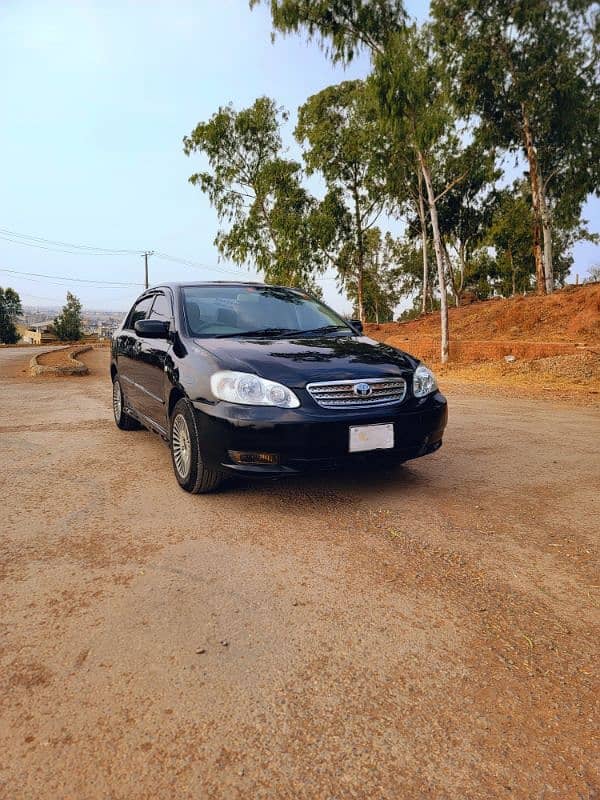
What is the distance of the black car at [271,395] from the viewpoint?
334cm

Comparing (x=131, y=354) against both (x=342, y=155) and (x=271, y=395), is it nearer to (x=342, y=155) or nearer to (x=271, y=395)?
(x=271, y=395)

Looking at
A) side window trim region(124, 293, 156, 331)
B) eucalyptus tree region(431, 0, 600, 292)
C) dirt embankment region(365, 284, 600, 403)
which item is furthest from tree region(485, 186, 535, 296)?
side window trim region(124, 293, 156, 331)

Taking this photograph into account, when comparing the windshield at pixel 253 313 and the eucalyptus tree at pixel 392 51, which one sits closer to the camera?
the windshield at pixel 253 313

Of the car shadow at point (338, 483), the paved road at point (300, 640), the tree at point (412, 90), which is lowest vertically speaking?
the paved road at point (300, 640)

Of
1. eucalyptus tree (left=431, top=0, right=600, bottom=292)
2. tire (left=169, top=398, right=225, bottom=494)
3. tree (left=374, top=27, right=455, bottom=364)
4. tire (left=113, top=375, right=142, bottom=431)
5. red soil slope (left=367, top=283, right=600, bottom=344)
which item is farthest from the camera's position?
eucalyptus tree (left=431, top=0, right=600, bottom=292)

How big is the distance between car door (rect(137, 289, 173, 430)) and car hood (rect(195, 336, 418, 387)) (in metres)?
0.58

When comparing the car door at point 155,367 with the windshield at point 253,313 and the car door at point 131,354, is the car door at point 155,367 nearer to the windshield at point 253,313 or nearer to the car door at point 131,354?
the car door at point 131,354

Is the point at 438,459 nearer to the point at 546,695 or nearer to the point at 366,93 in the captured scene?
the point at 546,695

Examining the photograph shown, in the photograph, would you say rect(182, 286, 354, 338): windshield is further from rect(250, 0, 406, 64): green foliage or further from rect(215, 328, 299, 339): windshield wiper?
rect(250, 0, 406, 64): green foliage

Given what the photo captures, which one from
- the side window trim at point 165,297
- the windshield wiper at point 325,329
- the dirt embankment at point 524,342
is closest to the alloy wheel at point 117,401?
the side window trim at point 165,297

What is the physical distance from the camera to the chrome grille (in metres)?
3.43

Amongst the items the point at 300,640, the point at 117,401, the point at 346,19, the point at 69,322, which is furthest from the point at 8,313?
the point at 300,640

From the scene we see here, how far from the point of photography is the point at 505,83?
2067 cm

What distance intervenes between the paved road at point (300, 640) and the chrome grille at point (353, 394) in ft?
2.25
